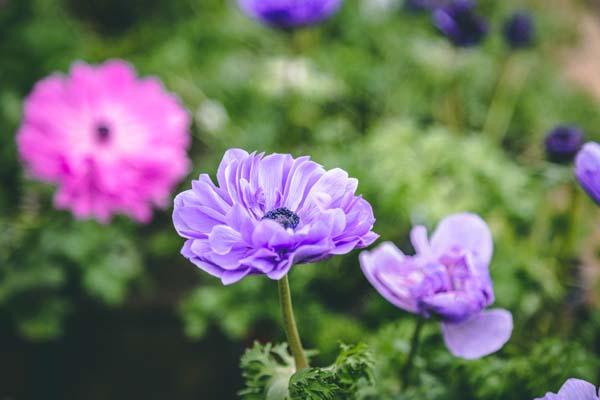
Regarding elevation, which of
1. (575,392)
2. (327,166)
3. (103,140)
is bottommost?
(575,392)

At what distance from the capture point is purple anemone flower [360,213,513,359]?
624 millimetres

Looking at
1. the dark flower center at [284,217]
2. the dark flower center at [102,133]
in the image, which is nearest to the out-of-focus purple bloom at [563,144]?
the dark flower center at [284,217]

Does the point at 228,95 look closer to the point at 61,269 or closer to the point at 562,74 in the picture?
the point at 61,269

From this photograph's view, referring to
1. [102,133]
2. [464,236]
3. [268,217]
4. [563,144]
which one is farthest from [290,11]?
[268,217]

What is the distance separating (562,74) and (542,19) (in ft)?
0.54

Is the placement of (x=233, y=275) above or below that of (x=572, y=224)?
below

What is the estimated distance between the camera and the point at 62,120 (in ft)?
3.62

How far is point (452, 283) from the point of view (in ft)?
2.13

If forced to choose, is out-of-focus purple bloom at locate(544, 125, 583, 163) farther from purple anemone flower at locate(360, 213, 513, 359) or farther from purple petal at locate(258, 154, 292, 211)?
purple petal at locate(258, 154, 292, 211)

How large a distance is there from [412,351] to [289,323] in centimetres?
19

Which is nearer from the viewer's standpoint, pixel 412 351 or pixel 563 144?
pixel 412 351

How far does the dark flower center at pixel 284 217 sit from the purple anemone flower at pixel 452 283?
0.17 meters

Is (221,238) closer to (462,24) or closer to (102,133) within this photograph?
(102,133)

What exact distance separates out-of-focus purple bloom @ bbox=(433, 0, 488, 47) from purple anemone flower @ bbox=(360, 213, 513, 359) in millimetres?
606
